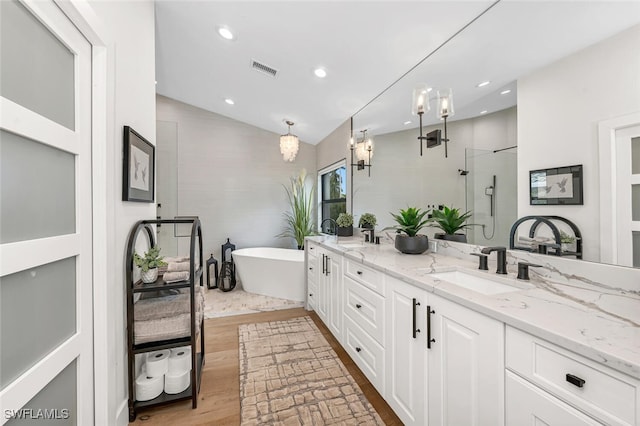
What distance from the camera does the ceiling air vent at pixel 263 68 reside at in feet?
9.07

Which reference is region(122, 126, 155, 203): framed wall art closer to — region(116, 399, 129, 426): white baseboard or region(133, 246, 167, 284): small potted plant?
region(133, 246, 167, 284): small potted plant

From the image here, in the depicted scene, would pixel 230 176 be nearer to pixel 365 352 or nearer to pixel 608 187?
pixel 365 352

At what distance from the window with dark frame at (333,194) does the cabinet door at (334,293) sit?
1616 mm

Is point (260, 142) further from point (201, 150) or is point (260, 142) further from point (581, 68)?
point (581, 68)

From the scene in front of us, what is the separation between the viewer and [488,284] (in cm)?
143

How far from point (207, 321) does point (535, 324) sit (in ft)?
10.2

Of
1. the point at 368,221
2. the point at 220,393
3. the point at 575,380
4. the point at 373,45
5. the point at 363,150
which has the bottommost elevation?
the point at 220,393

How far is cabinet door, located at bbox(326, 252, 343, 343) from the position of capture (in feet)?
7.55

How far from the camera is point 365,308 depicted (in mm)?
1839

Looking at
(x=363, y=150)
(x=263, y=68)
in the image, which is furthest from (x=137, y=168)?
(x=363, y=150)

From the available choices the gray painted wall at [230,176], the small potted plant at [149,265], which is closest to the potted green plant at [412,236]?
the small potted plant at [149,265]

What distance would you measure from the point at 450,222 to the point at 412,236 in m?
0.31

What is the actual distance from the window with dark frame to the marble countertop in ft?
8.75

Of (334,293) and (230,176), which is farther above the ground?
(230,176)
